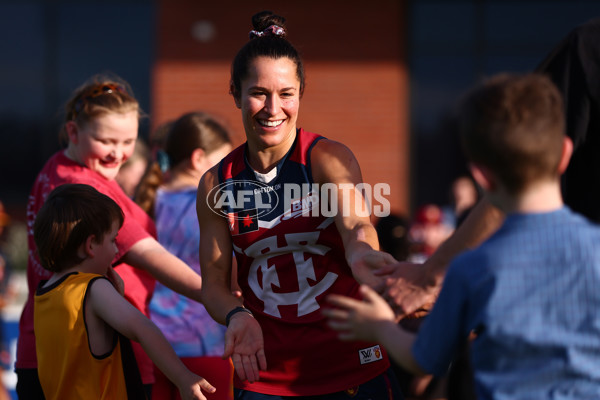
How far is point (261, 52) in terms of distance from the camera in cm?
262

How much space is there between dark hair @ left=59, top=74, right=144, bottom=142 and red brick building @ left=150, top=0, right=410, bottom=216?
624 centimetres

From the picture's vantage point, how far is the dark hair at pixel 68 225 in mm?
2680

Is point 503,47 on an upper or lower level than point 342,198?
upper

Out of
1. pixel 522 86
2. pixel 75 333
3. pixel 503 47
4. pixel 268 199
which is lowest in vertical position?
pixel 75 333

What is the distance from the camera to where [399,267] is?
7.53ft

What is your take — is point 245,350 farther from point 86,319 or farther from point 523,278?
point 523,278

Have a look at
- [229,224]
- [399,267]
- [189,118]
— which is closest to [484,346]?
[399,267]

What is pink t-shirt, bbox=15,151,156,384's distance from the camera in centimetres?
300

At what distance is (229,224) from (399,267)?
0.69m

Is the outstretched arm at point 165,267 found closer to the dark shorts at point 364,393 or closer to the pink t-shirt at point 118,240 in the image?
the pink t-shirt at point 118,240

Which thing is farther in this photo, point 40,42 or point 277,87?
point 40,42

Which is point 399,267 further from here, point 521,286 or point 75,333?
point 75,333

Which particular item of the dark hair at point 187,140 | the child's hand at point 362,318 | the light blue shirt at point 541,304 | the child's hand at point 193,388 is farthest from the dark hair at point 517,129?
the dark hair at point 187,140

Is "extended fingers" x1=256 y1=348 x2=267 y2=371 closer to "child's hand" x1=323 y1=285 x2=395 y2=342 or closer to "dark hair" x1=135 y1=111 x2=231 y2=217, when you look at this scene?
"child's hand" x1=323 y1=285 x2=395 y2=342
